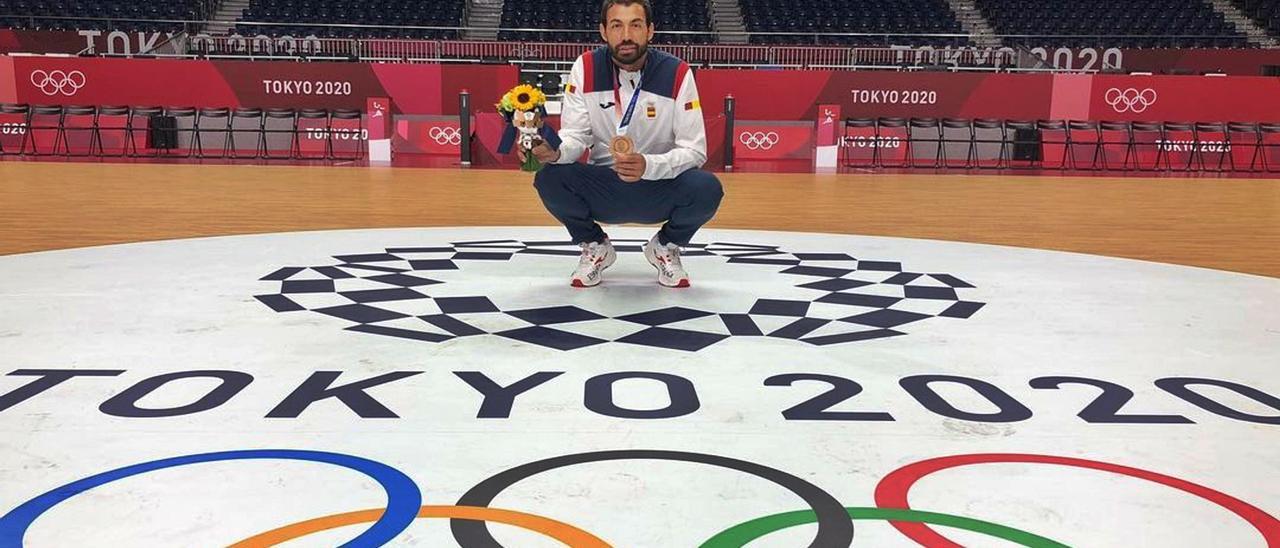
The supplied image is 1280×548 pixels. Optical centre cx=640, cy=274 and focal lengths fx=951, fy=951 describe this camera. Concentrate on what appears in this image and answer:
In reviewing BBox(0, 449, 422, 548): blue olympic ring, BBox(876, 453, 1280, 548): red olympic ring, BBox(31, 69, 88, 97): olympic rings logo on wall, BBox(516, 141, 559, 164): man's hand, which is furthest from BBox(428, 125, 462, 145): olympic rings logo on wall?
BBox(876, 453, 1280, 548): red olympic ring

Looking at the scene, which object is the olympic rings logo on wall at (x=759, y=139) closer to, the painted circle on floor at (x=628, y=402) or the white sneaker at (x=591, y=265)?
the painted circle on floor at (x=628, y=402)

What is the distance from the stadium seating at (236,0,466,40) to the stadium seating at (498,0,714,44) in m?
1.23

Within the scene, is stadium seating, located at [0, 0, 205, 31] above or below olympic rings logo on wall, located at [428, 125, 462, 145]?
above

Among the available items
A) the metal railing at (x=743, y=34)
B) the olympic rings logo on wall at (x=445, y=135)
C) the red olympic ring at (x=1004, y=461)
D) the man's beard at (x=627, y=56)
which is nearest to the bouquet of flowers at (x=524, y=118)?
the man's beard at (x=627, y=56)

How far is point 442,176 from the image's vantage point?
950cm

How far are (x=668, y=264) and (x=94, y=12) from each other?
1700 cm

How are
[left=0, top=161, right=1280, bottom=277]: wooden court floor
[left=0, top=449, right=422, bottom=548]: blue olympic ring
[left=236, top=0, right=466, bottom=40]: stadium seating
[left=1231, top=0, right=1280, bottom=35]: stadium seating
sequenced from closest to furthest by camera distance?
[left=0, top=449, right=422, bottom=548]: blue olympic ring, [left=0, top=161, right=1280, bottom=277]: wooden court floor, [left=236, top=0, right=466, bottom=40]: stadium seating, [left=1231, top=0, right=1280, bottom=35]: stadium seating

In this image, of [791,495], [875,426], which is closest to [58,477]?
[791,495]

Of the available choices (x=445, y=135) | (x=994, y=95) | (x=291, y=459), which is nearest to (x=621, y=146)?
(x=291, y=459)

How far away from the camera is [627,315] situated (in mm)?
3111

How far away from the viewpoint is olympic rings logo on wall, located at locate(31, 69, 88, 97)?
503 inches

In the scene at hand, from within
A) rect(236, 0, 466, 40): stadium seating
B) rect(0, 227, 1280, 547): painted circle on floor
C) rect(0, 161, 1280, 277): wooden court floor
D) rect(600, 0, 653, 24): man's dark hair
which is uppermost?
rect(236, 0, 466, 40): stadium seating

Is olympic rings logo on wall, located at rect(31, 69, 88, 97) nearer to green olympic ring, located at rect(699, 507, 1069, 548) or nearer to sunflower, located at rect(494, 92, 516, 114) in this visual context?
sunflower, located at rect(494, 92, 516, 114)

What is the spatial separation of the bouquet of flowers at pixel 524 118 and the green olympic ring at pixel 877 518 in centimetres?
184
